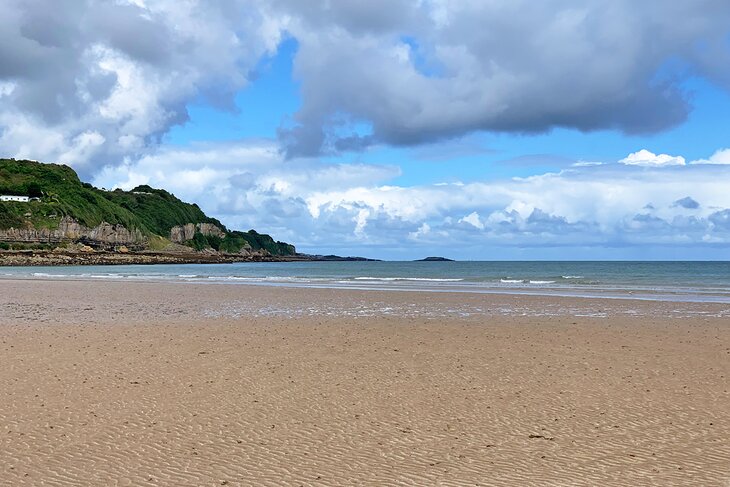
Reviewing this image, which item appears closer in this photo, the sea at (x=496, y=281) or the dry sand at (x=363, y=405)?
the dry sand at (x=363, y=405)

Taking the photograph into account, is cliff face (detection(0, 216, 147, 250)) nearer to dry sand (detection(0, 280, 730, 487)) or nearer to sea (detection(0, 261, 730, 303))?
sea (detection(0, 261, 730, 303))

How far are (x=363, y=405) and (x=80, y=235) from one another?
180 metres

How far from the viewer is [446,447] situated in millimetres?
7242

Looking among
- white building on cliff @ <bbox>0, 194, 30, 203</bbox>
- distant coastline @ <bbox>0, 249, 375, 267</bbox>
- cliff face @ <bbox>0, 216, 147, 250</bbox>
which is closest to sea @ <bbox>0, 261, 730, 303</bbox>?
distant coastline @ <bbox>0, 249, 375, 267</bbox>

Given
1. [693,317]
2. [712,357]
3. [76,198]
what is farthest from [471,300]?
[76,198]

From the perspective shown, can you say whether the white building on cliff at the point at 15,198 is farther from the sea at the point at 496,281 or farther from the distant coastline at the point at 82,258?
the sea at the point at 496,281

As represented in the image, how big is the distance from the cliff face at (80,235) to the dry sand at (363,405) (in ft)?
525

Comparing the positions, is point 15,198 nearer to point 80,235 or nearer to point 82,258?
point 80,235

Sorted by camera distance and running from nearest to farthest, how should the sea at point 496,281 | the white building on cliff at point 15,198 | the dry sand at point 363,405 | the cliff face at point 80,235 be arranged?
the dry sand at point 363,405
the sea at point 496,281
the cliff face at point 80,235
the white building on cliff at point 15,198

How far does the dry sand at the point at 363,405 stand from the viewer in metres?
6.52

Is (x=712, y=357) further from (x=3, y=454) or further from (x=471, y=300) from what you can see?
(x=471, y=300)

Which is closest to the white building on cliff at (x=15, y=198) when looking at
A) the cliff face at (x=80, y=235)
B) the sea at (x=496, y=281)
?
the cliff face at (x=80, y=235)

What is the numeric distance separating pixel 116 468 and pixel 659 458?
612cm

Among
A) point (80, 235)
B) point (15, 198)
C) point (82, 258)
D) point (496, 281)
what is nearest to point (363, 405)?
point (496, 281)
